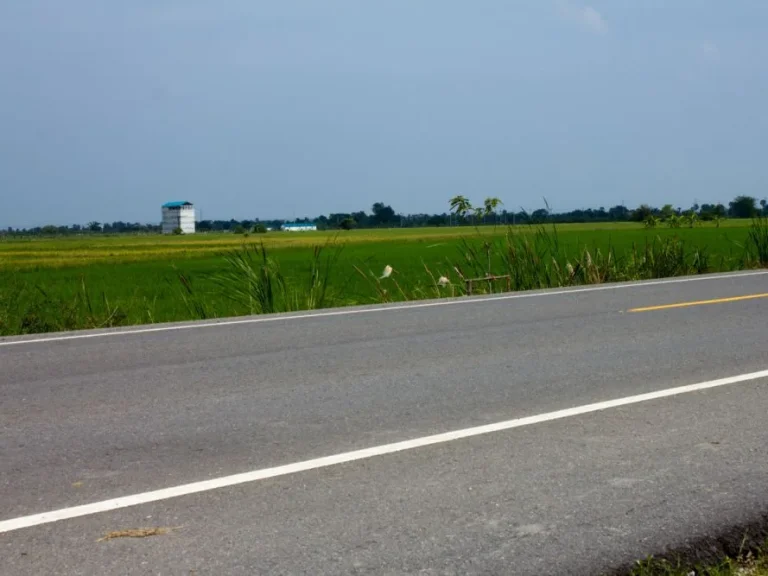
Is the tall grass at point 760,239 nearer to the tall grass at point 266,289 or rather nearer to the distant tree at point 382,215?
the tall grass at point 266,289

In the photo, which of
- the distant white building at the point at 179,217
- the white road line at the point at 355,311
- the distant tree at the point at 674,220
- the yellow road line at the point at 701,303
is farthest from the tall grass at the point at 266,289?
the distant white building at the point at 179,217

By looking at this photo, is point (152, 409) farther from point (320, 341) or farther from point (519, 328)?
point (519, 328)

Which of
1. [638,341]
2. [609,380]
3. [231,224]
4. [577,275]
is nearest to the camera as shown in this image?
[609,380]

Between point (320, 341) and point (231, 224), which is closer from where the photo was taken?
point (320, 341)

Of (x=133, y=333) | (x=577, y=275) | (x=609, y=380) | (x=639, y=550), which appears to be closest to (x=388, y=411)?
(x=609, y=380)

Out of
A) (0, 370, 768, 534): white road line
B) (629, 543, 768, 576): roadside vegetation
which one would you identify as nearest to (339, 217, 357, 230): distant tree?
(0, 370, 768, 534): white road line

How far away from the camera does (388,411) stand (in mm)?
6387

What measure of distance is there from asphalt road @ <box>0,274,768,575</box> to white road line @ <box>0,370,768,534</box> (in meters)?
0.04

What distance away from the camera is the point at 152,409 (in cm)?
655

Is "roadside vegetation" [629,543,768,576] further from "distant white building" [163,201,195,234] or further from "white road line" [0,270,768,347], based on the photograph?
"distant white building" [163,201,195,234]

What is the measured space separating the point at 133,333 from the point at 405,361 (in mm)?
3547

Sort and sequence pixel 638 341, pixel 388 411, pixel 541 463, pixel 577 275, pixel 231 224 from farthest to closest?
1. pixel 231 224
2. pixel 577 275
3. pixel 638 341
4. pixel 388 411
5. pixel 541 463

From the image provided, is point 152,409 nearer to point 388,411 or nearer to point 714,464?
point 388,411

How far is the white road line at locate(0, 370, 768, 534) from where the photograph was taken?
4441mm
